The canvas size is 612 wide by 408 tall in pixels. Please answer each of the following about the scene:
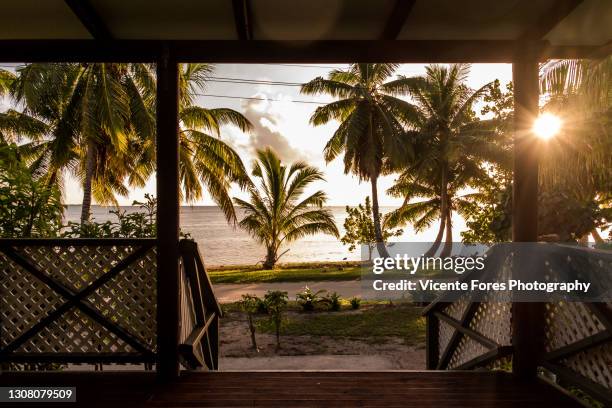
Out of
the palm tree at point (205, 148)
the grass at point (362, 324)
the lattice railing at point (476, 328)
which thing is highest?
the palm tree at point (205, 148)

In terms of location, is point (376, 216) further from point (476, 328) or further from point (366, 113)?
point (476, 328)

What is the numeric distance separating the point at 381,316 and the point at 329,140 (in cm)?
881

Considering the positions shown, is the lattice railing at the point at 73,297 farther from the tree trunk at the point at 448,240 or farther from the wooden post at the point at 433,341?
the tree trunk at the point at 448,240

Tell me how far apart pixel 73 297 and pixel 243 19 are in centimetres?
247

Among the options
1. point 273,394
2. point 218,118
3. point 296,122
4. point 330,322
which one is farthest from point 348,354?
point 296,122

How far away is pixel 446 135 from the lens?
17.9m

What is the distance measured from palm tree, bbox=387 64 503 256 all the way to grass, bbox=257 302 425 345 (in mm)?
7488

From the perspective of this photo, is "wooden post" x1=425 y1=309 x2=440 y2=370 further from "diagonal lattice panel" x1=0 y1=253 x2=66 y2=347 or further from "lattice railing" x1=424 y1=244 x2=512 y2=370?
"diagonal lattice panel" x1=0 y1=253 x2=66 y2=347

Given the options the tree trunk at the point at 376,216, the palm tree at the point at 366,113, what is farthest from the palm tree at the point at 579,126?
the tree trunk at the point at 376,216

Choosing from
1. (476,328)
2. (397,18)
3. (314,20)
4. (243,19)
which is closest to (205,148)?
(243,19)

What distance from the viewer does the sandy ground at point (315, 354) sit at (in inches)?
267

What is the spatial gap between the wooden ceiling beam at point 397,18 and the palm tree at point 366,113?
12.8 metres

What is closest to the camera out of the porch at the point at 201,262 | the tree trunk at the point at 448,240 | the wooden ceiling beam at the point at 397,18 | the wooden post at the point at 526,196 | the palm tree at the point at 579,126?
the wooden ceiling beam at the point at 397,18

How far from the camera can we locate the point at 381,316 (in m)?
10.5
